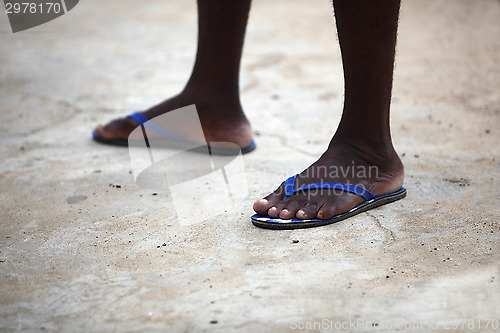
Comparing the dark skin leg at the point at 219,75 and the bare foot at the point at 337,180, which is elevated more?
the dark skin leg at the point at 219,75

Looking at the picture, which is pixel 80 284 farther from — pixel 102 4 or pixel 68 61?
pixel 102 4

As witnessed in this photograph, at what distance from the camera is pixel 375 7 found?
1.37m

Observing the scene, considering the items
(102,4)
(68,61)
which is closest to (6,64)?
(68,61)

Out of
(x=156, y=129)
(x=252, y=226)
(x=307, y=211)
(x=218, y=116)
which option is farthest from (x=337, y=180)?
(x=156, y=129)

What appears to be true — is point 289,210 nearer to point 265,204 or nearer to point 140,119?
point 265,204

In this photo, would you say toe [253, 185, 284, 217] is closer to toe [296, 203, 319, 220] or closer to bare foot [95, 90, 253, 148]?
toe [296, 203, 319, 220]

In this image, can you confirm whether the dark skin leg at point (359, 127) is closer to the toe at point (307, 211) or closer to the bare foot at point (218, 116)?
the toe at point (307, 211)

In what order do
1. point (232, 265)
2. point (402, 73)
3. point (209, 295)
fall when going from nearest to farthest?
1. point (209, 295)
2. point (232, 265)
3. point (402, 73)

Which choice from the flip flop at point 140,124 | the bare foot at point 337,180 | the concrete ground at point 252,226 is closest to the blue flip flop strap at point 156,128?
the flip flop at point 140,124

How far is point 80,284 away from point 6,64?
2161 mm

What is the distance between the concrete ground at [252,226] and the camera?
107 cm

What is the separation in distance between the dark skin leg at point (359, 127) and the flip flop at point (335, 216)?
1cm

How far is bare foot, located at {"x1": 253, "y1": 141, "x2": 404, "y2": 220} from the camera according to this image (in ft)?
4.63

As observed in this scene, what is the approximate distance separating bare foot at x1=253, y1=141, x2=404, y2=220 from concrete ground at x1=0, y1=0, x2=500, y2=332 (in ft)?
0.16
